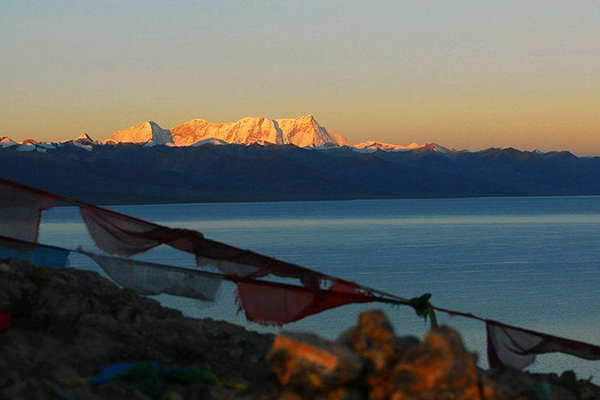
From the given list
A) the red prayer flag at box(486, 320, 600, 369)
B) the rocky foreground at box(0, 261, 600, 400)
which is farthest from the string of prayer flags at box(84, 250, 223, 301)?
the red prayer flag at box(486, 320, 600, 369)

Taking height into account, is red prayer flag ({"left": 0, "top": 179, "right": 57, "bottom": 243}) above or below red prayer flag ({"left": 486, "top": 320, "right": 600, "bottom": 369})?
above

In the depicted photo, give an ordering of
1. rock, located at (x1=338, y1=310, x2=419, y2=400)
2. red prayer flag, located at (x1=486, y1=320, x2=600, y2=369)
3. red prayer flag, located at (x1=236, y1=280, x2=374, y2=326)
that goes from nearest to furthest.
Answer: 1. rock, located at (x1=338, y1=310, x2=419, y2=400)
2. red prayer flag, located at (x1=236, y1=280, x2=374, y2=326)
3. red prayer flag, located at (x1=486, y1=320, x2=600, y2=369)

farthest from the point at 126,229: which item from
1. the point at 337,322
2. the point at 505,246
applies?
the point at 505,246

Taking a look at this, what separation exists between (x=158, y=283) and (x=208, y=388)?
5.14 ft

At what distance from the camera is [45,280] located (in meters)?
11.0

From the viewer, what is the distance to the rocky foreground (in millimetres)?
6645

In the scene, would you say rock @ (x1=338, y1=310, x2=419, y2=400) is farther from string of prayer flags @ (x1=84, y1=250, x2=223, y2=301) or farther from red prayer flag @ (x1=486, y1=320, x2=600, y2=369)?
red prayer flag @ (x1=486, y1=320, x2=600, y2=369)

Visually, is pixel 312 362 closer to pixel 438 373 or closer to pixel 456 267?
pixel 438 373

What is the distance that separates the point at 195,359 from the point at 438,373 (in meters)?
3.36

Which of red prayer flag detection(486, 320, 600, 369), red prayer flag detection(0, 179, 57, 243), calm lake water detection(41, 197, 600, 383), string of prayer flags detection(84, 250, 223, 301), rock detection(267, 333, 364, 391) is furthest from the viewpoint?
calm lake water detection(41, 197, 600, 383)

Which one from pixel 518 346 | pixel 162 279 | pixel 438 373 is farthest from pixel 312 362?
pixel 518 346

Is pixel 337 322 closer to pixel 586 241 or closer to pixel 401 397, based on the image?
pixel 401 397

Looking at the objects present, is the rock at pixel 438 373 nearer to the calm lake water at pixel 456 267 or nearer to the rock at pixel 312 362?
the rock at pixel 312 362

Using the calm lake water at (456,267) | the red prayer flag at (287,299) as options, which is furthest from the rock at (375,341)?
the calm lake water at (456,267)
